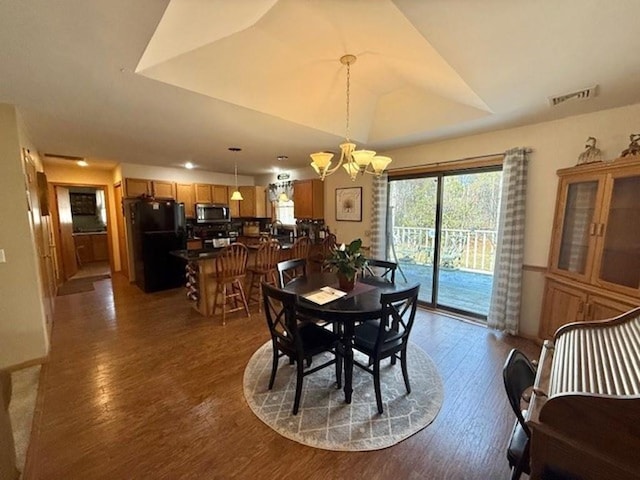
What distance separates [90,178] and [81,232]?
2.77 metres

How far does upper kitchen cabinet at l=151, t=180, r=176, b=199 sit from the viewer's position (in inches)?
218

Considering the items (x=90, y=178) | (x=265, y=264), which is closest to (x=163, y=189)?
(x=90, y=178)

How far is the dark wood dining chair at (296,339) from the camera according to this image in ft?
6.35

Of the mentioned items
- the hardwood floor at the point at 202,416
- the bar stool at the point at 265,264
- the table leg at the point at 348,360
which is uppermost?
the bar stool at the point at 265,264

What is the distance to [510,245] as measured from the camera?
3.12 m

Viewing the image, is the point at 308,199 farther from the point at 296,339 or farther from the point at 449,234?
the point at 296,339

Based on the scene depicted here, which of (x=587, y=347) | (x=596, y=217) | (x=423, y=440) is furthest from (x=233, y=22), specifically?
(x=596, y=217)

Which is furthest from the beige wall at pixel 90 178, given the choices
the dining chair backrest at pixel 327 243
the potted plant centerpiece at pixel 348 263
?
the potted plant centerpiece at pixel 348 263

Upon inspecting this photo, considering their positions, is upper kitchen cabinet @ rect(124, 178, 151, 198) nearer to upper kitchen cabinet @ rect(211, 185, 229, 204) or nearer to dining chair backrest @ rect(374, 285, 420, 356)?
upper kitchen cabinet @ rect(211, 185, 229, 204)

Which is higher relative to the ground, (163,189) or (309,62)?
(309,62)

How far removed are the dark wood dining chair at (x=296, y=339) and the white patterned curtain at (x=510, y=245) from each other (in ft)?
7.29

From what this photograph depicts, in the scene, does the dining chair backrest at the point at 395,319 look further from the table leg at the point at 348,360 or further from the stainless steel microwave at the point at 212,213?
the stainless steel microwave at the point at 212,213

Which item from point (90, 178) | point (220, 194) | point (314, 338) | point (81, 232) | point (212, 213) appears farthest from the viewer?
point (81, 232)

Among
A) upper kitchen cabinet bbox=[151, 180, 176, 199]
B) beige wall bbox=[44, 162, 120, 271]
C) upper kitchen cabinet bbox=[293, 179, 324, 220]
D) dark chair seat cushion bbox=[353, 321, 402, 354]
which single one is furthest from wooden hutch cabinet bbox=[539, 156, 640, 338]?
beige wall bbox=[44, 162, 120, 271]
